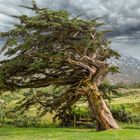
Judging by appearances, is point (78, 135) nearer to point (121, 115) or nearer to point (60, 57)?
point (60, 57)

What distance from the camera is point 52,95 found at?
40.2 metres

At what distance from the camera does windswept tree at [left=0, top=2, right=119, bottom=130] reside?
33.8 m

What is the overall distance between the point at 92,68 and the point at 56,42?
4.89 meters

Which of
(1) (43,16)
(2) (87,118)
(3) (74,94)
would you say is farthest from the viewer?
(2) (87,118)

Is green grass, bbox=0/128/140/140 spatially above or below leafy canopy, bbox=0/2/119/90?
below

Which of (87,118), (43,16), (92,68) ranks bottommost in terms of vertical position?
(87,118)

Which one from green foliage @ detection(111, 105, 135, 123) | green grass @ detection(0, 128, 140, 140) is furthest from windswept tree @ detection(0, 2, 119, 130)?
green foliage @ detection(111, 105, 135, 123)

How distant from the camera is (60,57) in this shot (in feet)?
113

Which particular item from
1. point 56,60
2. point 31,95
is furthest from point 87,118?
point 56,60

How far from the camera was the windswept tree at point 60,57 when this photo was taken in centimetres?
3381

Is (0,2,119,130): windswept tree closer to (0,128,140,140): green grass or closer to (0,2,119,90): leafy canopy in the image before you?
(0,2,119,90): leafy canopy

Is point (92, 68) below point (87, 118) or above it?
above

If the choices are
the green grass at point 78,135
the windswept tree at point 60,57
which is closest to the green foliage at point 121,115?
the windswept tree at point 60,57

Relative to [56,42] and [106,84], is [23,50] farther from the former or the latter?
[106,84]
